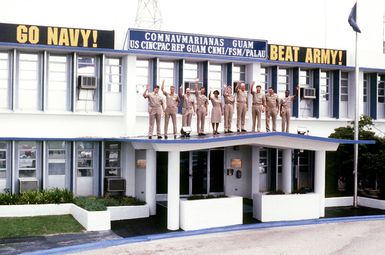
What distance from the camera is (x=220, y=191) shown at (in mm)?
24297

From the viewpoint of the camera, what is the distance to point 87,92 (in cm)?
2250

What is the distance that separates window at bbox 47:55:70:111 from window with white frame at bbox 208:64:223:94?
6.57 meters

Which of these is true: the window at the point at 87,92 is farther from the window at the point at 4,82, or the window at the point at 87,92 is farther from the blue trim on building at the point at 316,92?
the blue trim on building at the point at 316,92

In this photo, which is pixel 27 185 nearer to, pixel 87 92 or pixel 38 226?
pixel 38 226

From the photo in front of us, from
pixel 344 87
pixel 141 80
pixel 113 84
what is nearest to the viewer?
pixel 113 84

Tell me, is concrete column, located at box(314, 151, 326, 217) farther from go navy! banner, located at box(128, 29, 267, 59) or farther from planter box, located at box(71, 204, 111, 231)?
planter box, located at box(71, 204, 111, 231)

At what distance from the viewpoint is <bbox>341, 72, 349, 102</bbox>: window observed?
1069 inches

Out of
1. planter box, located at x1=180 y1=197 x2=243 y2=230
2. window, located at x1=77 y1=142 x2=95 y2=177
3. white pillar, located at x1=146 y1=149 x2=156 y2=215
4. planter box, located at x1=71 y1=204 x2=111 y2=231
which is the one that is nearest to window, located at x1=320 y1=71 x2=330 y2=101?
planter box, located at x1=180 y1=197 x2=243 y2=230

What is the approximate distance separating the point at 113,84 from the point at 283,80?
28.3 ft

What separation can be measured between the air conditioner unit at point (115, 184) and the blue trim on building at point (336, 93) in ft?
38.5

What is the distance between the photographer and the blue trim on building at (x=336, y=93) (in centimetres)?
2658

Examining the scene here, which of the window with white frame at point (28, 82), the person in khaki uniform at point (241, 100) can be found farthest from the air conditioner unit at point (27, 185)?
the person in khaki uniform at point (241, 100)

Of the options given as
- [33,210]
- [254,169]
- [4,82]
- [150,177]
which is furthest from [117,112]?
[254,169]

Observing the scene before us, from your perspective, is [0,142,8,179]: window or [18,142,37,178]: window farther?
[18,142,37,178]: window
